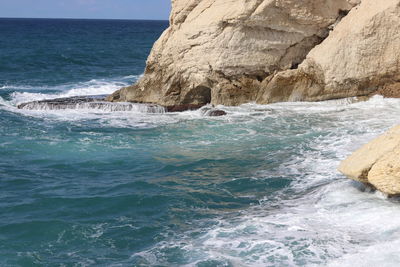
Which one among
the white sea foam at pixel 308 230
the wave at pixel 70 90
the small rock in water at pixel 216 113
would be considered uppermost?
the wave at pixel 70 90

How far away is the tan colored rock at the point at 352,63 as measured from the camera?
19.6m

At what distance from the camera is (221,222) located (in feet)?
33.9

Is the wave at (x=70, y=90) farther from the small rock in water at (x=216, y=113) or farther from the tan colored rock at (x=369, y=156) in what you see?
the tan colored rock at (x=369, y=156)

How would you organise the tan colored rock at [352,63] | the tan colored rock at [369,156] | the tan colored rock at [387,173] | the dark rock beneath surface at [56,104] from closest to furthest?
1. the tan colored rock at [387,173]
2. the tan colored rock at [369,156]
3. the tan colored rock at [352,63]
4. the dark rock beneath surface at [56,104]

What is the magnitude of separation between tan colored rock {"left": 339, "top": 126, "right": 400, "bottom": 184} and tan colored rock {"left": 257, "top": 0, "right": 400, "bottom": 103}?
968 centimetres

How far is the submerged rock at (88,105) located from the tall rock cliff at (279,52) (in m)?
0.73

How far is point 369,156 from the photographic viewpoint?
1020cm

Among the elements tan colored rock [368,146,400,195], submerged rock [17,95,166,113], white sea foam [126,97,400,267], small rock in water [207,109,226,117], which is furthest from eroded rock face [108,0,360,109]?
tan colored rock [368,146,400,195]

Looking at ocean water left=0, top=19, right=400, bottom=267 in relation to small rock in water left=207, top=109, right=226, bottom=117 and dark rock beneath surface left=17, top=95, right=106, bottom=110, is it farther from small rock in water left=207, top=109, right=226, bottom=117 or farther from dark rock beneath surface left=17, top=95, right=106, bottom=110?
dark rock beneath surface left=17, top=95, right=106, bottom=110

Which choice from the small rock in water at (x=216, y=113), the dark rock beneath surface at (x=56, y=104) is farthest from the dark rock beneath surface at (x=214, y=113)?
the dark rock beneath surface at (x=56, y=104)

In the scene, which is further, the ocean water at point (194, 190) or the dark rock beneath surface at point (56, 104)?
the dark rock beneath surface at point (56, 104)

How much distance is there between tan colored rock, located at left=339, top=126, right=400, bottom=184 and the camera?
9.98 metres

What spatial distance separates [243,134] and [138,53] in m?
34.4

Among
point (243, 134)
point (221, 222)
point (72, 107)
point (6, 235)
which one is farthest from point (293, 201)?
point (72, 107)
